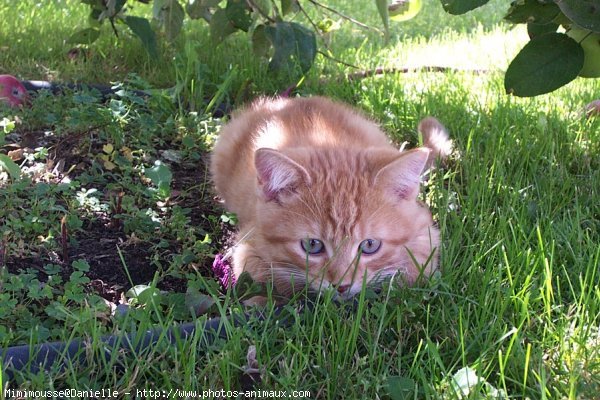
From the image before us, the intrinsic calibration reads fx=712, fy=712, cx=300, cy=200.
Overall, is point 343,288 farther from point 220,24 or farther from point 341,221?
point 220,24

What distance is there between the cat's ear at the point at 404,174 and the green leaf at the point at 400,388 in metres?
0.65

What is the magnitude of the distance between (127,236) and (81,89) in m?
1.26

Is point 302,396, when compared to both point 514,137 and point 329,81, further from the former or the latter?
point 329,81

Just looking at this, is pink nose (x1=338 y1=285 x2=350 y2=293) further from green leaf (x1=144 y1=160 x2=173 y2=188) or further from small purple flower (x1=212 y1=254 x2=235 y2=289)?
green leaf (x1=144 y1=160 x2=173 y2=188)

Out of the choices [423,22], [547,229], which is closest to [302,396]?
[547,229]

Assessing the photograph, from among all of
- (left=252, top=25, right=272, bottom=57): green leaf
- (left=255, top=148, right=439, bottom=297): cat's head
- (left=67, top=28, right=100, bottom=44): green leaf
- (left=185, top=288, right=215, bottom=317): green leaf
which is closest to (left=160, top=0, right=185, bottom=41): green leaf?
(left=252, top=25, right=272, bottom=57): green leaf

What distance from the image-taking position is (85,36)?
368 centimetres

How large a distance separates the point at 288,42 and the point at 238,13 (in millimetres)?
267

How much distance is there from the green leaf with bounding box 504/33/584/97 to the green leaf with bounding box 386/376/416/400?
1.08 metres

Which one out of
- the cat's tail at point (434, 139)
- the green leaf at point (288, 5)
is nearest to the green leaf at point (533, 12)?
the cat's tail at point (434, 139)

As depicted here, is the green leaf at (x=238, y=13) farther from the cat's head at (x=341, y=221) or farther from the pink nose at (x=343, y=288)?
the pink nose at (x=343, y=288)

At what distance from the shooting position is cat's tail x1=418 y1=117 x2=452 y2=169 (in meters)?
2.79

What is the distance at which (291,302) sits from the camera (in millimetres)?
1866

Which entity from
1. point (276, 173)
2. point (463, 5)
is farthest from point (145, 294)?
point (463, 5)
